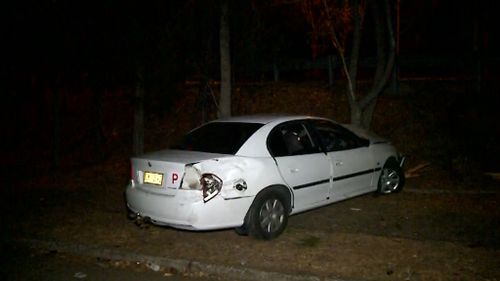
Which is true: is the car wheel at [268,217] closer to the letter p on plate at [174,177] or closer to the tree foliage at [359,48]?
the letter p on plate at [174,177]

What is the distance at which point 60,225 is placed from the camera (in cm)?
782

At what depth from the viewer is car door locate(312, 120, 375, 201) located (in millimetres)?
7793

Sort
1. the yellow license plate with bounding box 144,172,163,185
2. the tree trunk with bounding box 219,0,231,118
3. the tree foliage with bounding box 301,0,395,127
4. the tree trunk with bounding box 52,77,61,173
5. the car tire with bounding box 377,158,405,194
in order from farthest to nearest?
the tree trunk with bounding box 52,77,61,173, the tree foliage with bounding box 301,0,395,127, the tree trunk with bounding box 219,0,231,118, the car tire with bounding box 377,158,405,194, the yellow license plate with bounding box 144,172,163,185

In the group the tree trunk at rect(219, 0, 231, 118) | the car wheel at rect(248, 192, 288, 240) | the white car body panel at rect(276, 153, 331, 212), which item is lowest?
the car wheel at rect(248, 192, 288, 240)

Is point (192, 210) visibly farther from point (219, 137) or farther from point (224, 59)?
point (224, 59)

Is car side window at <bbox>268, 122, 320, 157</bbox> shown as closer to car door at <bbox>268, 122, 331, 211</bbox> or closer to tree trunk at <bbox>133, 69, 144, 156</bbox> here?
car door at <bbox>268, 122, 331, 211</bbox>

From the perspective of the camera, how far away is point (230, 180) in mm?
6371

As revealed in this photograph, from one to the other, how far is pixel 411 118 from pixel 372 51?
59.5ft

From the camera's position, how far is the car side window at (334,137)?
7.91 metres

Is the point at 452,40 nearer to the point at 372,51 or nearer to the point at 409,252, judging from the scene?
the point at 372,51

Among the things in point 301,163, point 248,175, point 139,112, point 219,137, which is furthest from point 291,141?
point 139,112

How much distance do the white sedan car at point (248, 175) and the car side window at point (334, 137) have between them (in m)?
0.02

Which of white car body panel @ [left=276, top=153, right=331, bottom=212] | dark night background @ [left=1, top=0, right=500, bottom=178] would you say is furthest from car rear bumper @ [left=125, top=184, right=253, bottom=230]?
dark night background @ [left=1, top=0, right=500, bottom=178]

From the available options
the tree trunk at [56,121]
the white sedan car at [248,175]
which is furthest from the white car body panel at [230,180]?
the tree trunk at [56,121]
